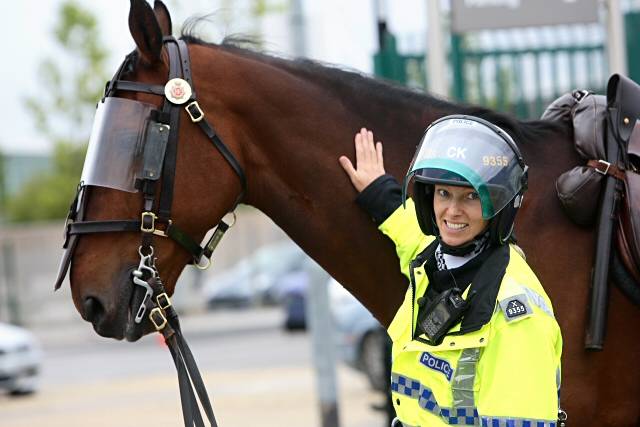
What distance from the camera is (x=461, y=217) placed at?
8.29 feet

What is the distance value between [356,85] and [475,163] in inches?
47.1

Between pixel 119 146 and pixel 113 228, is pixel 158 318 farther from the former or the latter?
pixel 119 146

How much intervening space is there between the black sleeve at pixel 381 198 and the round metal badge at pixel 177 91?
0.71 meters

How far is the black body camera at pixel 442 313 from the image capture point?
2.44 metres

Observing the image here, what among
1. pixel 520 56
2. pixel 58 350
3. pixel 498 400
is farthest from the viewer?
pixel 58 350

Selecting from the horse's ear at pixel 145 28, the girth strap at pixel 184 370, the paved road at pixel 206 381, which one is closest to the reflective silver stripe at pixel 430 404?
the girth strap at pixel 184 370

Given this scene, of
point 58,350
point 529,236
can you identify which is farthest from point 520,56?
point 58,350

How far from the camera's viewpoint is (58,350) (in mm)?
20359

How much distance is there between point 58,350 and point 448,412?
19.0 meters

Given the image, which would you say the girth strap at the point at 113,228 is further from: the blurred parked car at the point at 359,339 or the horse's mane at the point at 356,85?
the blurred parked car at the point at 359,339

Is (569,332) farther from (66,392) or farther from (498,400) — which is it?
Result: (66,392)

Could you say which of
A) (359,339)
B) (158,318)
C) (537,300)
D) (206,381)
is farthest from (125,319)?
(206,381)

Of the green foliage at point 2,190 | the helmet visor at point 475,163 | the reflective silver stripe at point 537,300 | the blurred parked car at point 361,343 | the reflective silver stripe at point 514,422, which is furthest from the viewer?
the green foliage at point 2,190

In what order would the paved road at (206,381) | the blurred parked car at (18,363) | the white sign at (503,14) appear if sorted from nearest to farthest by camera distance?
the white sign at (503,14) < the paved road at (206,381) < the blurred parked car at (18,363)
